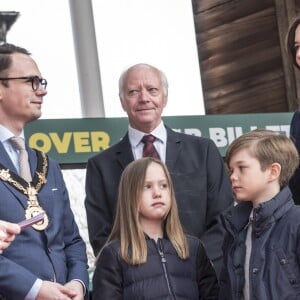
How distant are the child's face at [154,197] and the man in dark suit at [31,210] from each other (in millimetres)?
312

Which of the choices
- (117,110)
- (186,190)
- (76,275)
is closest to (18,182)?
(76,275)

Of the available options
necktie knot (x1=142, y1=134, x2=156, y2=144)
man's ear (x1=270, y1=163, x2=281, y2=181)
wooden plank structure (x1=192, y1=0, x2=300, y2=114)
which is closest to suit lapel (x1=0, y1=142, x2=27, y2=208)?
necktie knot (x1=142, y1=134, x2=156, y2=144)

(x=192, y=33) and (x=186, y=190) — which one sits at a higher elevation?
(x=192, y=33)

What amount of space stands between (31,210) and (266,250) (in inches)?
37.0

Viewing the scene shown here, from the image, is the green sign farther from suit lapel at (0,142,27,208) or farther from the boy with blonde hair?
the boy with blonde hair

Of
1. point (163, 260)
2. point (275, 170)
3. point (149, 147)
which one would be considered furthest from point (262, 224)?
point (149, 147)

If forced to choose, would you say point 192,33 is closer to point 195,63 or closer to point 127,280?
point 195,63

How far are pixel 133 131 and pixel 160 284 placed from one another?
0.95 metres

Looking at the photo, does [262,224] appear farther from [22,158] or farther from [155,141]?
[22,158]

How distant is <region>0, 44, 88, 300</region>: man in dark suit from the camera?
4.28 meters

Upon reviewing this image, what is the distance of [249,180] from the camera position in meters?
4.58

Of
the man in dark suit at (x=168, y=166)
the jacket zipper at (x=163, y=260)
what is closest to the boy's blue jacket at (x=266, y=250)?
the jacket zipper at (x=163, y=260)

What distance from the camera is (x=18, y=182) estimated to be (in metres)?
4.49

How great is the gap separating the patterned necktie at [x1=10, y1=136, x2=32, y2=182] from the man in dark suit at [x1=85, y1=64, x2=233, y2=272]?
526mm
